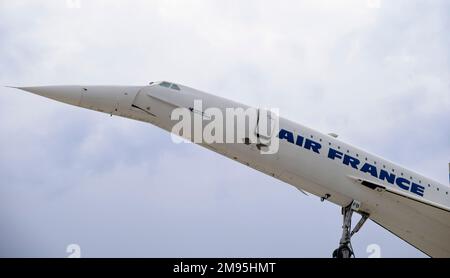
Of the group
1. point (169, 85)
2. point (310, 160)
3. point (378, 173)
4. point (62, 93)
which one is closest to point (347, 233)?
point (378, 173)

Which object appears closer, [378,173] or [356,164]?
[356,164]

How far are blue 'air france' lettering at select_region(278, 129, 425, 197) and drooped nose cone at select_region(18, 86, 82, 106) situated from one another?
7.31 m

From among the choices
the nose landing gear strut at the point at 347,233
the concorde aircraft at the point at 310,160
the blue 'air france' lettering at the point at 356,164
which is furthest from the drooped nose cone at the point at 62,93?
the nose landing gear strut at the point at 347,233

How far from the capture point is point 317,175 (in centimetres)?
2536

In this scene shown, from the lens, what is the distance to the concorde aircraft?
25.0 m

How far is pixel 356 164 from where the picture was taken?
2606 centimetres

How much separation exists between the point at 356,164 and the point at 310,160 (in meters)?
1.95

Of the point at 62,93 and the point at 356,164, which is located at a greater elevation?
the point at 62,93

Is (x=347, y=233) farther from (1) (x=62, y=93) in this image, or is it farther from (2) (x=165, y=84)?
(1) (x=62, y=93)

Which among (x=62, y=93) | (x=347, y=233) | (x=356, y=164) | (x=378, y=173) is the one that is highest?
(x=62, y=93)

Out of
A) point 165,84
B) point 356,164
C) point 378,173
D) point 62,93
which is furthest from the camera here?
point 378,173

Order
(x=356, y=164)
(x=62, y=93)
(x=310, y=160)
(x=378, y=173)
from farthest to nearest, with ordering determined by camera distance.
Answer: (x=378, y=173), (x=356, y=164), (x=310, y=160), (x=62, y=93)

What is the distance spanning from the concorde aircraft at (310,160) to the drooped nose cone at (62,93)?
1.4 inches

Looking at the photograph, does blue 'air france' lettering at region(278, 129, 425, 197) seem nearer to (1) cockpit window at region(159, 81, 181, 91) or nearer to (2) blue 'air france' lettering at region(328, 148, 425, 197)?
(2) blue 'air france' lettering at region(328, 148, 425, 197)
